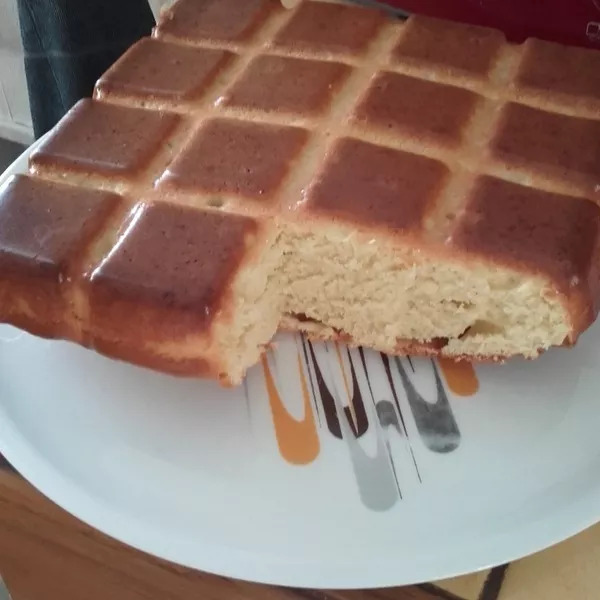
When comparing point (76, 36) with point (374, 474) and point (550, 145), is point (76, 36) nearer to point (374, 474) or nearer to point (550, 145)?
point (550, 145)

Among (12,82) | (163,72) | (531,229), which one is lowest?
(12,82)

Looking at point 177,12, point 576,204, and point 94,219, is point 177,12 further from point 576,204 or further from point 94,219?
point 576,204

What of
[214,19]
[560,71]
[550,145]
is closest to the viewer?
[550,145]

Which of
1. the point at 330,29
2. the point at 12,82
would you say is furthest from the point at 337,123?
the point at 12,82

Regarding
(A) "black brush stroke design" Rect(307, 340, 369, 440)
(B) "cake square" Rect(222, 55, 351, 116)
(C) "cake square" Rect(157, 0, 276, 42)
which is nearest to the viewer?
(A) "black brush stroke design" Rect(307, 340, 369, 440)

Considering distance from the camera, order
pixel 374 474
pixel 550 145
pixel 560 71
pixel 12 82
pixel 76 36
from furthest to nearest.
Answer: pixel 12 82 < pixel 76 36 < pixel 560 71 < pixel 550 145 < pixel 374 474

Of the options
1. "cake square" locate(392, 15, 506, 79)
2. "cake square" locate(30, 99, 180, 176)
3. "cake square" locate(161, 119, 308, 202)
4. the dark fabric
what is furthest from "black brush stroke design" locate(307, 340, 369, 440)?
the dark fabric

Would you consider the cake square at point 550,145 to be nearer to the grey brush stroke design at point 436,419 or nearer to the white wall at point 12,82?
the grey brush stroke design at point 436,419

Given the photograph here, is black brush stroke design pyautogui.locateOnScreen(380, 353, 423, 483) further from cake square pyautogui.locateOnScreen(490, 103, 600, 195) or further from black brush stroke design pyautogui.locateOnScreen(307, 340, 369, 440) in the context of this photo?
cake square pyautogui.locateOnScreen(490, 103, 600, 195)
